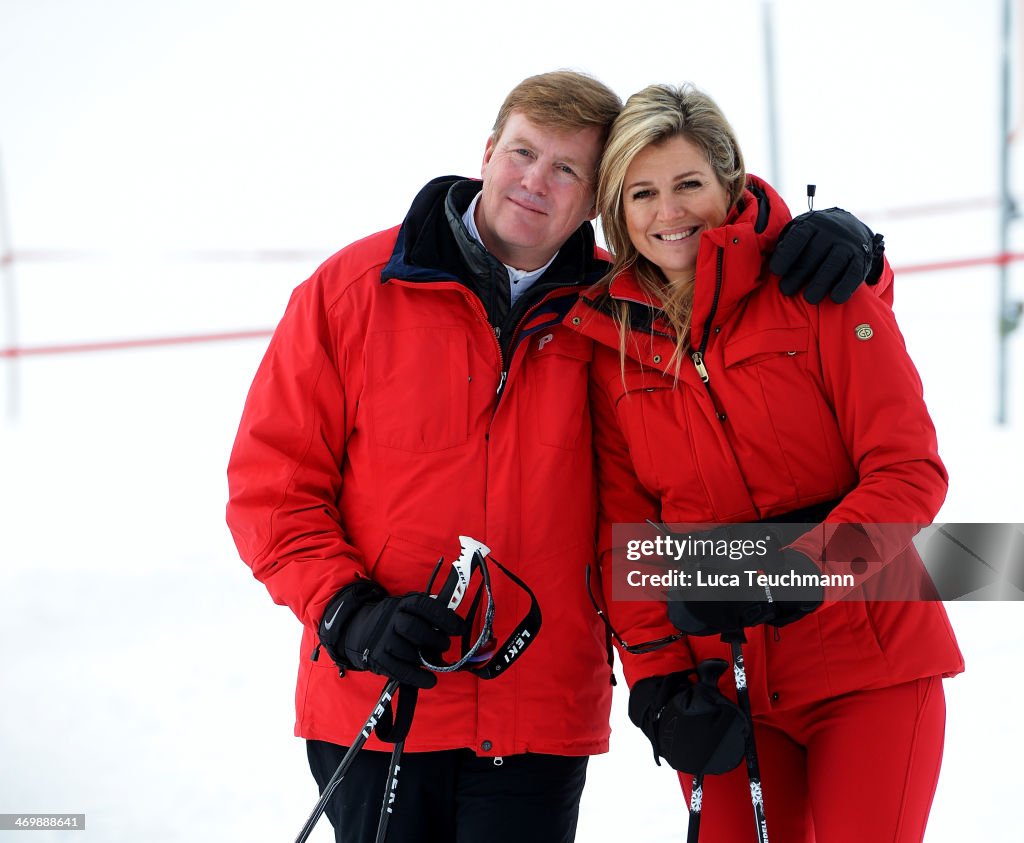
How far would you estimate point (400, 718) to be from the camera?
1881 millimetres

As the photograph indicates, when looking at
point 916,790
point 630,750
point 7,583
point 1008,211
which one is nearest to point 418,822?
point 916,790

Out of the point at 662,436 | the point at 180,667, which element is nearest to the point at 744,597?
the point at 662,436

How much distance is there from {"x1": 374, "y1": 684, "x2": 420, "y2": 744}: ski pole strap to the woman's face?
900 mm

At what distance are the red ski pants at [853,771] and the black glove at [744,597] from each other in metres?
0.23

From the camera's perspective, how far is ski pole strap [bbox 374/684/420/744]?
1.88m

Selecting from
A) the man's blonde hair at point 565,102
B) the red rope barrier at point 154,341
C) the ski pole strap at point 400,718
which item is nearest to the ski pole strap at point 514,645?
the ski pole strap at point 400,718

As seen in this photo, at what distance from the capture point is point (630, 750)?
12.5ft

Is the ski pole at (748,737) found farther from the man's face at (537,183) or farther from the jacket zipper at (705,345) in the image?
the man's face at (537,183)

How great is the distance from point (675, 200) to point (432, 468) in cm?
67

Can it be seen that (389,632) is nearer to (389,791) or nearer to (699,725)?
(389,791)

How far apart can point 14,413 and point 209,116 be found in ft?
13.6

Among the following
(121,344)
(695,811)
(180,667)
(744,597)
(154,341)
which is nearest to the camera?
(744,597)

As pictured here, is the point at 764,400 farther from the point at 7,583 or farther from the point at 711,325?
the point at 7,583

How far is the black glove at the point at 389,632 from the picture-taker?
181 cm
